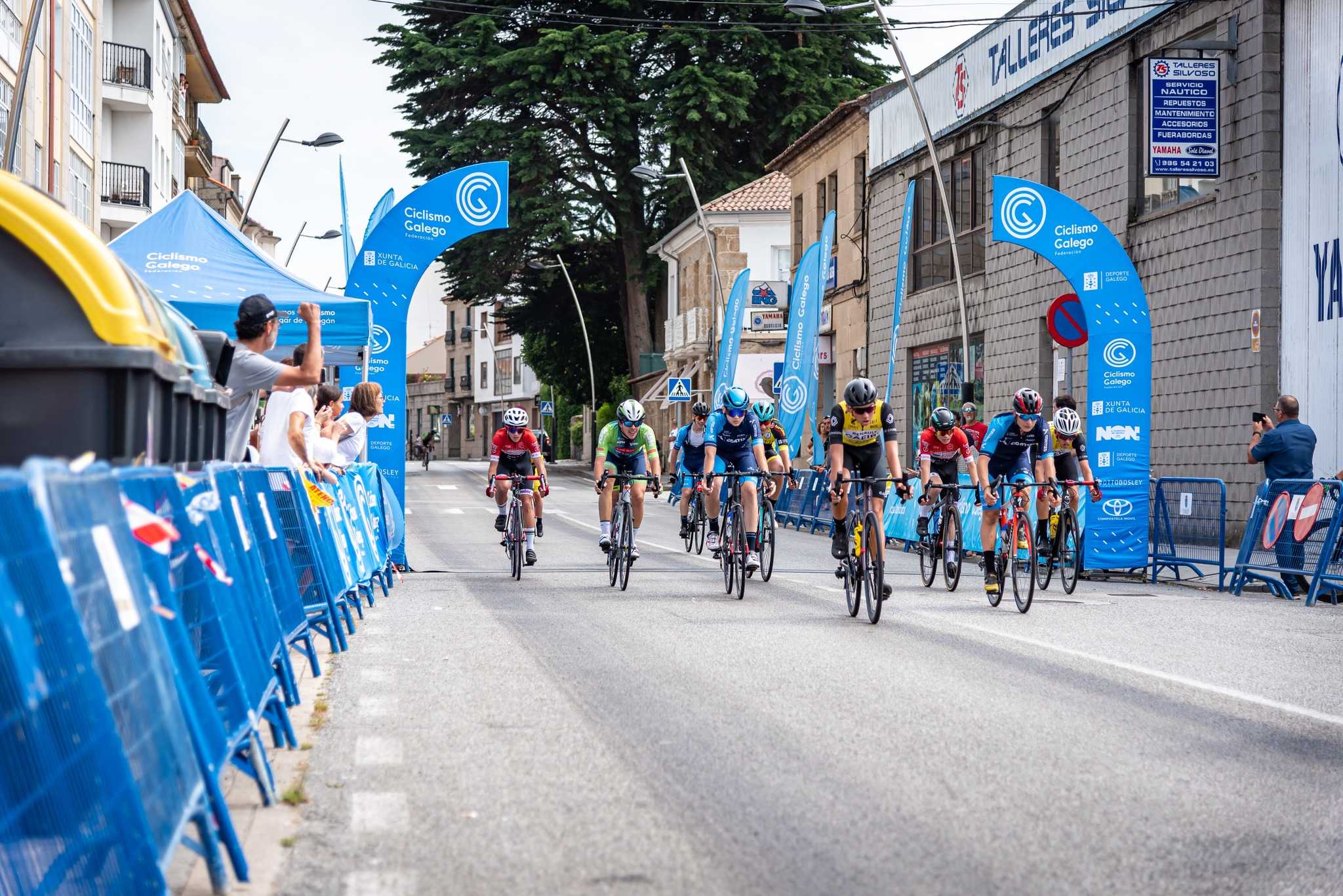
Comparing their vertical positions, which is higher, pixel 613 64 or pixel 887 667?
pixel 613 64

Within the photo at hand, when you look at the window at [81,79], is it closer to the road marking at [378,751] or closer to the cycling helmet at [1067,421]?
the cycling helmet at [1067,421]

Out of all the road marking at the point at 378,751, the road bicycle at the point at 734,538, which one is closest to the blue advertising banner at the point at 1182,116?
the road bicycle at the point at 734,538

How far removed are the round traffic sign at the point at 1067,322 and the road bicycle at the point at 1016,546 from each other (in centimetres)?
719

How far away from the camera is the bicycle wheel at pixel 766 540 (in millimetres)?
15305

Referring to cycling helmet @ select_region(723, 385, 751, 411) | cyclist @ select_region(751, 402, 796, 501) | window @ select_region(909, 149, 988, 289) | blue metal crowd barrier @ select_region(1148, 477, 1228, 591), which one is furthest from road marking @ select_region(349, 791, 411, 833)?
window @ select_region(909, 149, 988, 289)

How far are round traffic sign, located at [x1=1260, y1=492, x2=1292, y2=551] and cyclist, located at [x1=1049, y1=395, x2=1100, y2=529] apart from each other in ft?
5.71

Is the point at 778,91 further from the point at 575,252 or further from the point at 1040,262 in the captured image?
the point at 1040,262

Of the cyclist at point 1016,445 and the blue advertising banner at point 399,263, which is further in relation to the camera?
the blue advertising banner at point 399,263

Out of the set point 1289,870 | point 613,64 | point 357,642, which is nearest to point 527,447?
point 357,642

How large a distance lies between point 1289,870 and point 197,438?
447 centimetres

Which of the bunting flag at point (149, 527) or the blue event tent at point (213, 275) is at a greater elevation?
the blue event tent at point (213, 275)

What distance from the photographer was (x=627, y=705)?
7.60m

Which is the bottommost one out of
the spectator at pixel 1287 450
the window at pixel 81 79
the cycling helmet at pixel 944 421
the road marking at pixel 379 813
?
the road marking at pixel 379 813

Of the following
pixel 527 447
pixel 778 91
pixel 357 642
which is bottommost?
pixel 357 642
